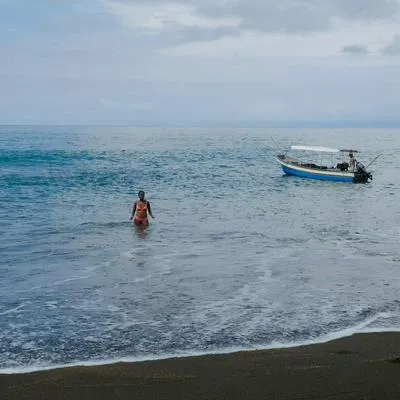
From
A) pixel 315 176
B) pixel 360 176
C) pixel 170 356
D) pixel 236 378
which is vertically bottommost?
pixel 315 176

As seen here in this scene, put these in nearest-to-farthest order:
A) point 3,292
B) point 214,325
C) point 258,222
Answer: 1. point 214,325
2. point 3,292
3. point 258,222

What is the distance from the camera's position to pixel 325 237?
69.5 feet

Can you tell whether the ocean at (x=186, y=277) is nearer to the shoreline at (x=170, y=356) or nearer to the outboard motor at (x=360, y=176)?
the shoreline at (x=170, y=356)

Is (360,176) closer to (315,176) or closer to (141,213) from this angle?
(315,176)

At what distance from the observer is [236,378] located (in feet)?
25.5

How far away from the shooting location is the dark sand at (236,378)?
7207 mm

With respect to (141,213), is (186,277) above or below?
below

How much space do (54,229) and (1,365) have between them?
14.4m

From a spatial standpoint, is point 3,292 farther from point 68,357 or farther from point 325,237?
point 325,237

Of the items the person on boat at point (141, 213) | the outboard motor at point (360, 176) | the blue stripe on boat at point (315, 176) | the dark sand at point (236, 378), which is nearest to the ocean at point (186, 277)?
the person on boat at point (141, 213)

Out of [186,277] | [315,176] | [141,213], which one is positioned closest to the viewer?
[186,277]

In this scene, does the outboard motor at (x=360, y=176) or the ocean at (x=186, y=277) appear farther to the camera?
the outboard motor at (x=360, y=176)

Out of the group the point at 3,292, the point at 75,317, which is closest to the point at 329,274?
the point at 75,317

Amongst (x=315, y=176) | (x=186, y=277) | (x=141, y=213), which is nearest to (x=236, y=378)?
(x=186, y=277)
